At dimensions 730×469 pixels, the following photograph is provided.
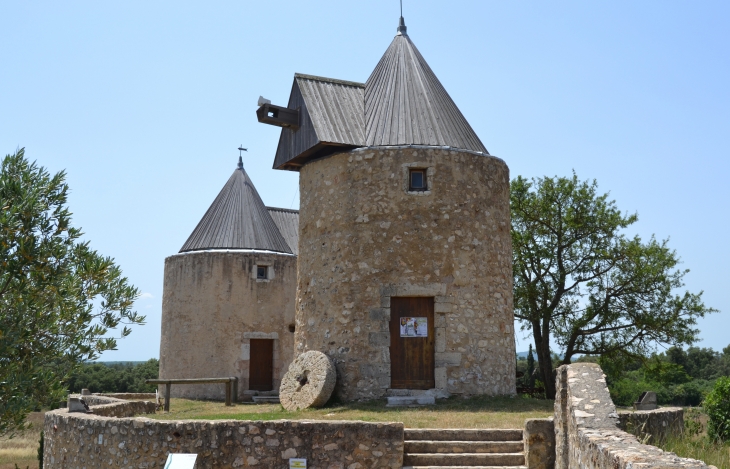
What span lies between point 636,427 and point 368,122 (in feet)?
29.7

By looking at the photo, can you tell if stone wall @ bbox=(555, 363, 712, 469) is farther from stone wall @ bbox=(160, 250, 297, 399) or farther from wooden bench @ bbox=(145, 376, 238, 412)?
stone wall @ bbox=(160, 250, 297, 399)

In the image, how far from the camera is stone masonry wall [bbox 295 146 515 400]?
46.7ft

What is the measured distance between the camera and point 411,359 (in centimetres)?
1421

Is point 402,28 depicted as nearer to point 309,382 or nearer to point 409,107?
point 409,107

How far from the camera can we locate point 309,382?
14.1 m

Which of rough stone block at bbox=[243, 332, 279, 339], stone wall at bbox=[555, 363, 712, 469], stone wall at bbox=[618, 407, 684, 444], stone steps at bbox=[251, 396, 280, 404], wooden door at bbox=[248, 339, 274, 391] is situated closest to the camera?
stone wall at bbox=[555, 363, 712, 469]

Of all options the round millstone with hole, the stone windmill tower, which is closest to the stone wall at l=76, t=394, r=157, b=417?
the round millstone with hole

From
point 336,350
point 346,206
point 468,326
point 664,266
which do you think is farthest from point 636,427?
point 664,266

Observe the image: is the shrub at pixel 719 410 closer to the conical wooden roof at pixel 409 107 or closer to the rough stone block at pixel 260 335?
the conical wooden roof at pixel 409 107

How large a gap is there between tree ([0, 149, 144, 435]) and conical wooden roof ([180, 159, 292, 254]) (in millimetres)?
11465

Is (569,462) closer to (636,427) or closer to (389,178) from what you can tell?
(636,427)

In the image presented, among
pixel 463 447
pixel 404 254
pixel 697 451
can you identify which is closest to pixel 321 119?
pixel 404 254

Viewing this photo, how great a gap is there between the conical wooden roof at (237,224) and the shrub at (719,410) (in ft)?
44.6

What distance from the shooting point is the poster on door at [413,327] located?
14.3 metres
